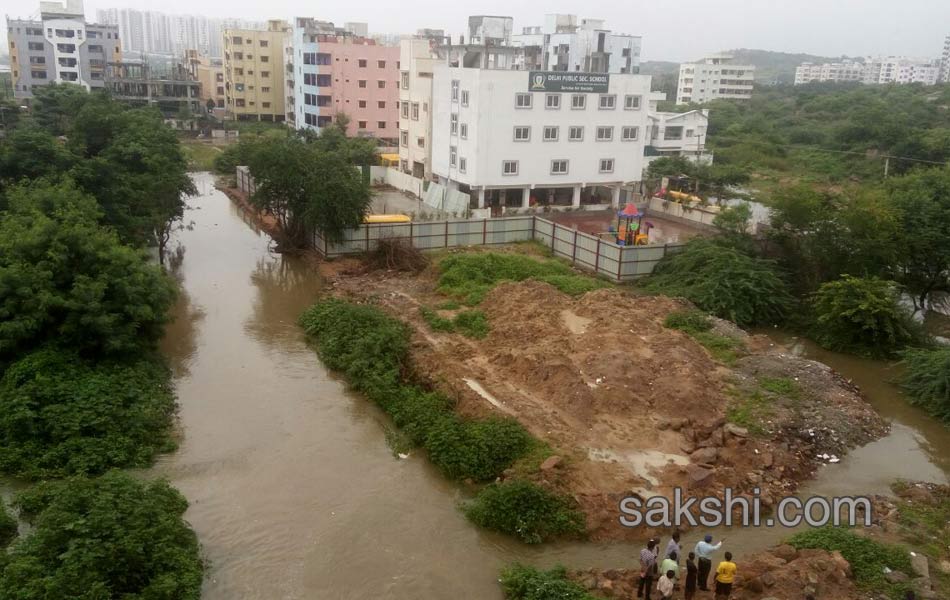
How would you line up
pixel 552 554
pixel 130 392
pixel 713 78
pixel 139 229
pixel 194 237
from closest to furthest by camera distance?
pixel 552 554, pixel 130 392, pixel 139 229, pixel 194 237, pixel 713 78

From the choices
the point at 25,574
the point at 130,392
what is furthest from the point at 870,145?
the point at 25,574

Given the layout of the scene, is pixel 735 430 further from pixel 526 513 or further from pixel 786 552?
pixel 526 513

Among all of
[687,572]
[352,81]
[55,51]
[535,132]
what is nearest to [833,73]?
[352,81]

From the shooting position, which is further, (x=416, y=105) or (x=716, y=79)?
(x=716, y=79)

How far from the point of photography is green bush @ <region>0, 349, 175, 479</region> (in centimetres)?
1241

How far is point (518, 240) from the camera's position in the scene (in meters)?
27.6

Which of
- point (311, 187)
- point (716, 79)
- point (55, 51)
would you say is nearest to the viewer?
point (311, 187)

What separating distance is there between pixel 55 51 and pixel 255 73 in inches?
806

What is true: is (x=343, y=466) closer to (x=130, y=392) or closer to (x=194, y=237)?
(x=130, y=392)

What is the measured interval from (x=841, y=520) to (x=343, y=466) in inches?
320

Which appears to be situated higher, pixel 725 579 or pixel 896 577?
pixel 725 579

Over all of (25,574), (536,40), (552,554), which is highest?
(536,40)

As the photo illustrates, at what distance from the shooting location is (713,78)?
112 metres

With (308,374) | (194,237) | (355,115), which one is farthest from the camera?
Answer: (355,115)
